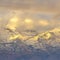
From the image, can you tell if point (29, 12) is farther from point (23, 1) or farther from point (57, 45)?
point (57, 45)

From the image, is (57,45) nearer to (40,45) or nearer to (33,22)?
(40,45)

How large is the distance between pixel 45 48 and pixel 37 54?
0.11 m

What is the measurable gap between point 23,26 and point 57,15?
Answer: 1.34ft

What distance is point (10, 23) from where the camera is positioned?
69.0 inches

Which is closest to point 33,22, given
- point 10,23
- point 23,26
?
point 23,26

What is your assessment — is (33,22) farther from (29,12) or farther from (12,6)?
(12,6)

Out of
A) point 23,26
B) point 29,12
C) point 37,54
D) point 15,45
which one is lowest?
point 37,54

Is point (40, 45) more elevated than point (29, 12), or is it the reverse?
point (29, 12)

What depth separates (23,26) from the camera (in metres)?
1.75

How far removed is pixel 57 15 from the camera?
178cm

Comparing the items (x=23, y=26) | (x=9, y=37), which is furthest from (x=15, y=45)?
(x=23, y=26)

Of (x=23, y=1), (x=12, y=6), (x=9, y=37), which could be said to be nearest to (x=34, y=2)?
(x=23, y=1)

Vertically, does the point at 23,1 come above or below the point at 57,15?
above

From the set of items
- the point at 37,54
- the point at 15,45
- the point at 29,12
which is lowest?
the point at 37,54
